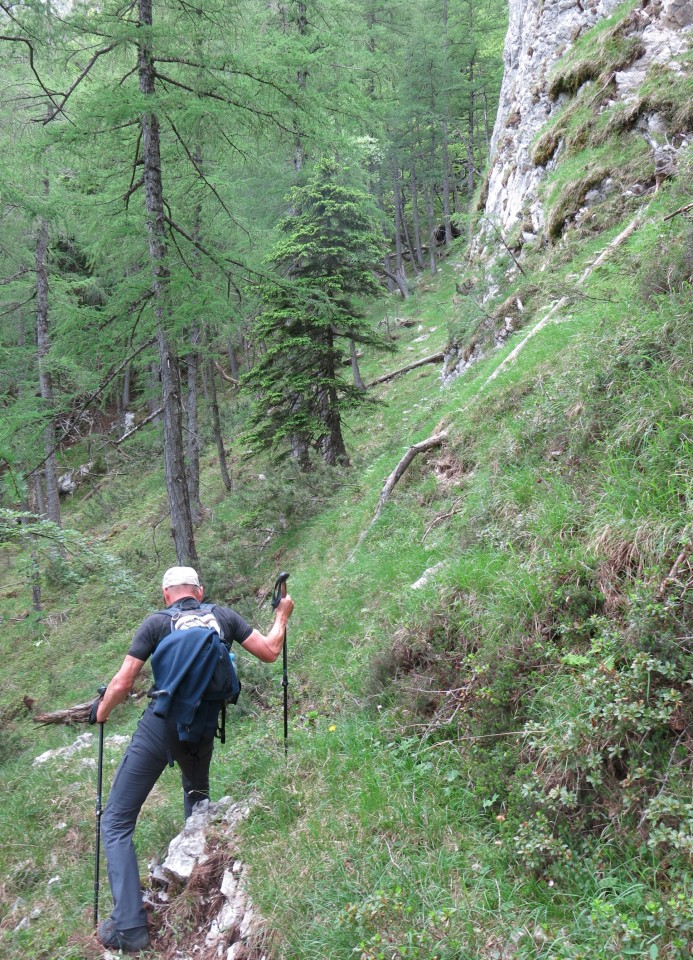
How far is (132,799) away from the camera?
12.1ft

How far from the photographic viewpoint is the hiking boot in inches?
132

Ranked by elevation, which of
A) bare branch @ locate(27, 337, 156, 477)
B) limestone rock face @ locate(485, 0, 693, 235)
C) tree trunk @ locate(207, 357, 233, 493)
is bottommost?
tree trunk @ locate(207, 357, 233, 493)

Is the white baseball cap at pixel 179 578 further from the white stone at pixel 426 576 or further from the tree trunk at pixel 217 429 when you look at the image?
the tree trunk at pixel 217 429

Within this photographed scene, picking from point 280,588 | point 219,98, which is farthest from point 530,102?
point 280,588

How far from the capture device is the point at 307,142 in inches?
369

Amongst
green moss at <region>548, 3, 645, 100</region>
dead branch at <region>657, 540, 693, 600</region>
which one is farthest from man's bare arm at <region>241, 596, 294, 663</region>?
green moss at <region>548, 3, 645, 100</region>

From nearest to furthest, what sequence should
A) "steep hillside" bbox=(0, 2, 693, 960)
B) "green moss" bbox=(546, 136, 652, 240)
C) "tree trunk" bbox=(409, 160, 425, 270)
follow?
"steep hillside" bbox=(0, 2, 693, 960), "green moss" bbox=(546, 136, 652, 240), "tree trunk" bbox=(409, 160, 425, 270)

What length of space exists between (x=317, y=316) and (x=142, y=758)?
381 inches

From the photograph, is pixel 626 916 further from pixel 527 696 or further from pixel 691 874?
pixel 527 696

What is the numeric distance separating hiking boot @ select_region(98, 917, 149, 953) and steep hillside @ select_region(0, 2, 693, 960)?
0.13 m

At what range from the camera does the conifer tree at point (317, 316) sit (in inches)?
484

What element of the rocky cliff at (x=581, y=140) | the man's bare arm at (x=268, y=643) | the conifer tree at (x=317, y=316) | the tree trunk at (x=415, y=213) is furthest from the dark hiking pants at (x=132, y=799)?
the tree trunk at (x=415, y=213)

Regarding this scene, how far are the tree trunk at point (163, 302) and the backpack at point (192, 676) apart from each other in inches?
222

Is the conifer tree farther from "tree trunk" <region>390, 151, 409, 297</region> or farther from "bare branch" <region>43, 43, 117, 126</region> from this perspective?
"tree trunk" <region>390, 151, 409, 297</region>
